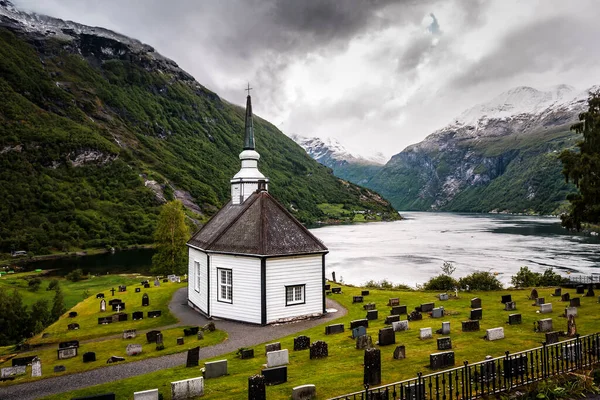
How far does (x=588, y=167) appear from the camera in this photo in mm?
28281

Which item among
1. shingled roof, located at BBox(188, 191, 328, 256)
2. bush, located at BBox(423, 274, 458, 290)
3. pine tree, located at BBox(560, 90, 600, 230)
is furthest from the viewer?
bush, located at BBox(423, 274, 458, 290)

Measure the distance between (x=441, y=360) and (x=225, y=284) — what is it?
1618 centimetres

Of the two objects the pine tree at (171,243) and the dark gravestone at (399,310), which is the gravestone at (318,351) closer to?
the dark gravestone at (399,310)

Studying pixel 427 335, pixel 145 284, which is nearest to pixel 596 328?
pixel 427 335

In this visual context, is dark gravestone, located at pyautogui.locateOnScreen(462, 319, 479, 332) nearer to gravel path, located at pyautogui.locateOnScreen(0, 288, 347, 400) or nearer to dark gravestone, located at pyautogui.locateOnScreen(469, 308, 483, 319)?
dark gravestone, located at pyautogui.locateOnScreen(469, 308, 483, 319)

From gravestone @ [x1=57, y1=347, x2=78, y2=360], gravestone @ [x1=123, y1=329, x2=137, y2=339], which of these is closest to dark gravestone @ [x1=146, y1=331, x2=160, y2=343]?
gravestone @ [x1=123, y1=329, x2=137, y2=339]

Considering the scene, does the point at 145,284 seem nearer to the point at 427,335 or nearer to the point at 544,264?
the point at 427,335

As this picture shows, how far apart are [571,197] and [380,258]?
175 ft

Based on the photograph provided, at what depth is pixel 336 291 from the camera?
3853 centimetres

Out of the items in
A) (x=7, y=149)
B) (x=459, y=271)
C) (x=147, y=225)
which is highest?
(x=7, y=149)

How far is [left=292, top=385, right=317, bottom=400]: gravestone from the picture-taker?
43.5 feet

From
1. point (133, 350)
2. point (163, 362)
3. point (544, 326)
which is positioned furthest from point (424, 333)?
point (133, 350)

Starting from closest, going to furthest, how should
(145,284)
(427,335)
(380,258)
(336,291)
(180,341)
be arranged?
(427,335) < (180,341) < (336,291) < (145,284) < (380,258)

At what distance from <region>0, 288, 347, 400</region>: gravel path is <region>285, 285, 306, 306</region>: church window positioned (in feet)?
4.32
